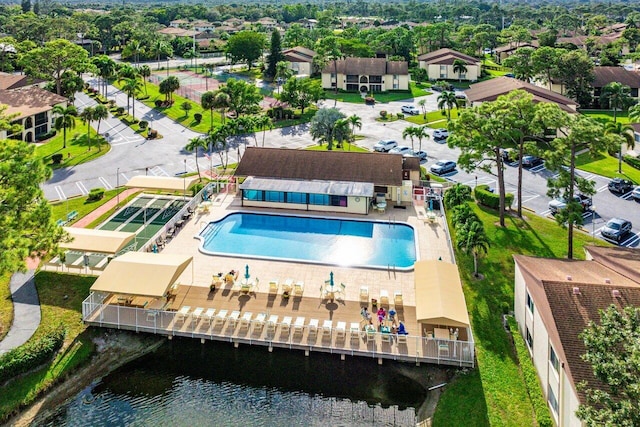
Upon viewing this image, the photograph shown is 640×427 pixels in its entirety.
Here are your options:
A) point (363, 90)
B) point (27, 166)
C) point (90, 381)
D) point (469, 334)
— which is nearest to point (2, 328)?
point (90, 381)

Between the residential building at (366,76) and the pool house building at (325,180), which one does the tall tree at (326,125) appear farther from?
the residential building at (366,76)

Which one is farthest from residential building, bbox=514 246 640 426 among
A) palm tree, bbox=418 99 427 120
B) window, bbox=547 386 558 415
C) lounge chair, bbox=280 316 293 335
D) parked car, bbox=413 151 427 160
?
palm tree, bbox=418 99 427 120

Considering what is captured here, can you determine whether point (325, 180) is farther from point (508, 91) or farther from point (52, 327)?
point (508, 91)

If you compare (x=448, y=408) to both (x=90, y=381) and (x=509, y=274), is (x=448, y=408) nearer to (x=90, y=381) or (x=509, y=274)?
(x=509, y=274)

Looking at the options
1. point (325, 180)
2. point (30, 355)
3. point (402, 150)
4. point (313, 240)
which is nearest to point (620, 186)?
point (402, 150)

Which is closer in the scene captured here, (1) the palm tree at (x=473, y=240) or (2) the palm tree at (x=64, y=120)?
(1) the palm tree at (x=473, y=240)

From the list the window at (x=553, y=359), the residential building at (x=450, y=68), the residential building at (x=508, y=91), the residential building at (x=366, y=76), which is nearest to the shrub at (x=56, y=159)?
the window at (x=553, y=359)
